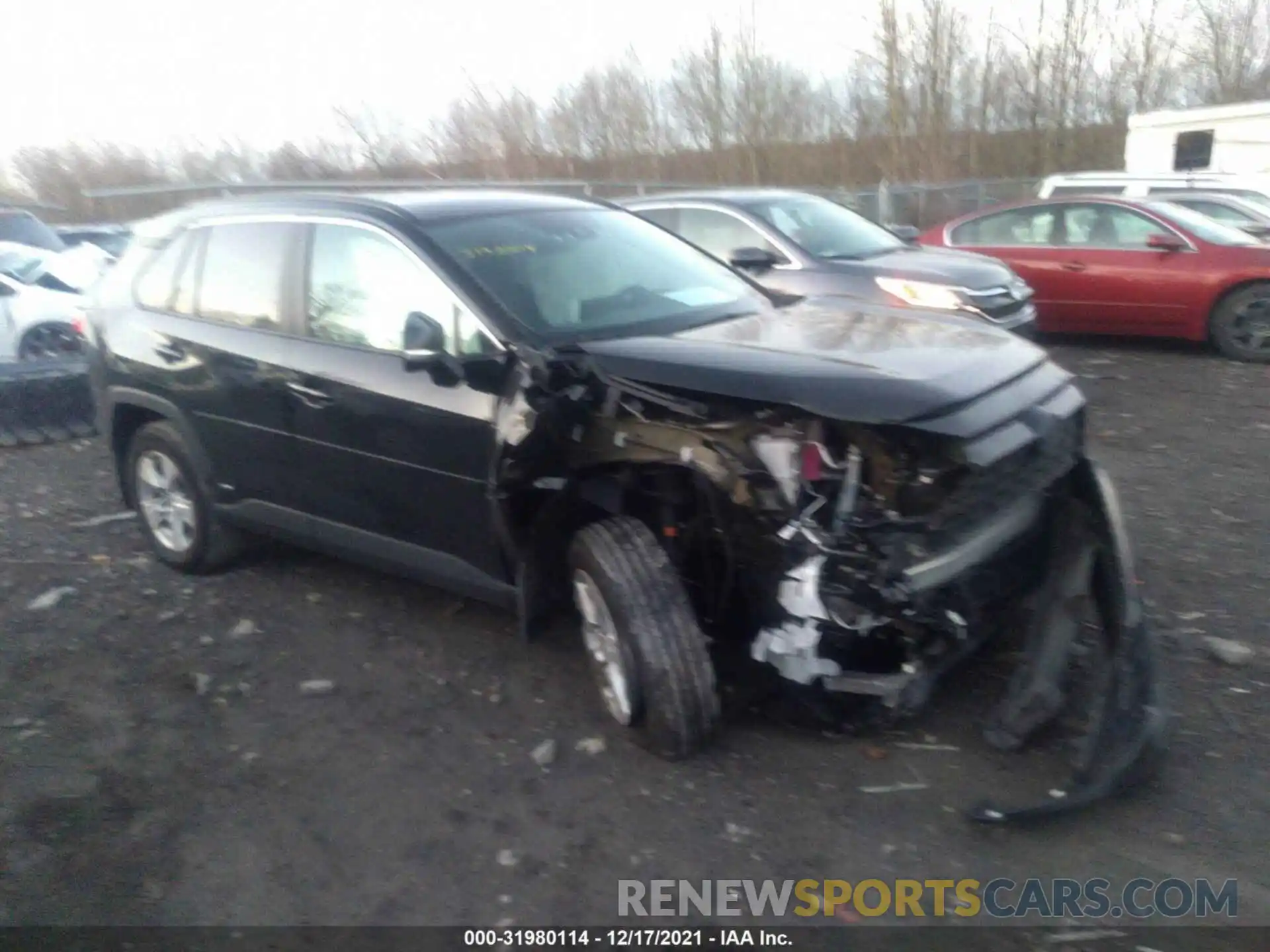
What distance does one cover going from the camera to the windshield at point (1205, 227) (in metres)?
10.1

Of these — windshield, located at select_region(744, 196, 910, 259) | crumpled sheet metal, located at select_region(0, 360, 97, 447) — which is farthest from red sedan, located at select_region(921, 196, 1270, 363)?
crumpled sheet metal, located at select_region(0, 360, 97, 447)

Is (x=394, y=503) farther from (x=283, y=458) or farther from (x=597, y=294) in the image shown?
(x=597, y=294)

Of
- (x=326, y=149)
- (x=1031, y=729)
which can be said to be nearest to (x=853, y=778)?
(x=1031, y=729)

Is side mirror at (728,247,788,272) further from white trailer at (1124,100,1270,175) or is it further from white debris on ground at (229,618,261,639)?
white trailer at (1124,100,1270,175)

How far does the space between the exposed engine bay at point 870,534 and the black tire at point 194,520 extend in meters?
2.29

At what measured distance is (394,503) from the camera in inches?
178

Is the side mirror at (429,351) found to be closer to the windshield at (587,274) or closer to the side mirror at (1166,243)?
the windshield at (587,274)

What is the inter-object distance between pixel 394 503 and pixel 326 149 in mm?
21914

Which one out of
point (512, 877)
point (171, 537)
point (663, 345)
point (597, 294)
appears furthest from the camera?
point (171, 537)

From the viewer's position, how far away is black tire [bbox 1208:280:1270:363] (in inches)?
382

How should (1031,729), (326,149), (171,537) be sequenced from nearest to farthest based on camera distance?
(1031,729), (171,537), (326,149)

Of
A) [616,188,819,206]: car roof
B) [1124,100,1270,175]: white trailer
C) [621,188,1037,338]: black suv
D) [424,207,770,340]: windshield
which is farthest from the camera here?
[1124,100,1270,175]: white trailer

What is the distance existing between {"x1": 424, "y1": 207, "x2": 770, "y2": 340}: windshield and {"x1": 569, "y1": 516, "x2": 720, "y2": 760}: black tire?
37.2 inches

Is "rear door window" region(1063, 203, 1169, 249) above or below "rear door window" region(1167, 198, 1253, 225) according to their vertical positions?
above
